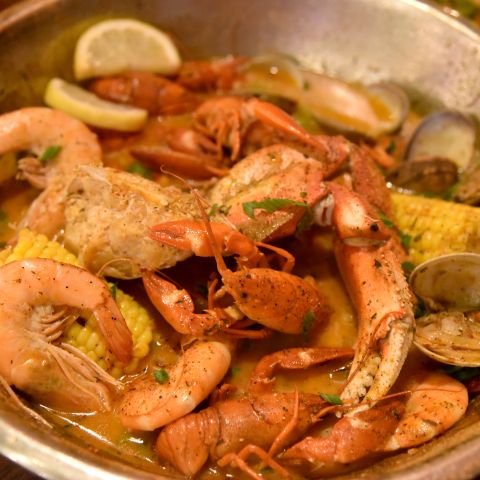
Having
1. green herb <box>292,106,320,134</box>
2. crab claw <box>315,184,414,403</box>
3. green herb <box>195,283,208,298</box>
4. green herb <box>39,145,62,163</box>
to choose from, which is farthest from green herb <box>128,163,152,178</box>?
crab claw <box>315,184,414,403</box>

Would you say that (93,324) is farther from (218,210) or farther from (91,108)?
(91,108)

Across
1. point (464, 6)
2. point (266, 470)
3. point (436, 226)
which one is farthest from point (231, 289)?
point (464, 6)

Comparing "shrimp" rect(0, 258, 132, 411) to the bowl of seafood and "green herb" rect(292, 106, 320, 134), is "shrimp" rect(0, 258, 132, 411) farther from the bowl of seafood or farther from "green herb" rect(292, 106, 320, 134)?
"green herb" rect(292, 106, 320, 134)

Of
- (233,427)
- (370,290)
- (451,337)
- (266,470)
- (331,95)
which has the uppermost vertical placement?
(331,95)

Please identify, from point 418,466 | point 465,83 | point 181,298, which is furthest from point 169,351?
point 465,83

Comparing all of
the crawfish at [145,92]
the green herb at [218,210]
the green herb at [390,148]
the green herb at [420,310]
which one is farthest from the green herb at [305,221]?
the crawfish at [145,92]

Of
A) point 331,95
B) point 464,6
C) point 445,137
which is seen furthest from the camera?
point 464,6

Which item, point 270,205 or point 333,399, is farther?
point 270,205
